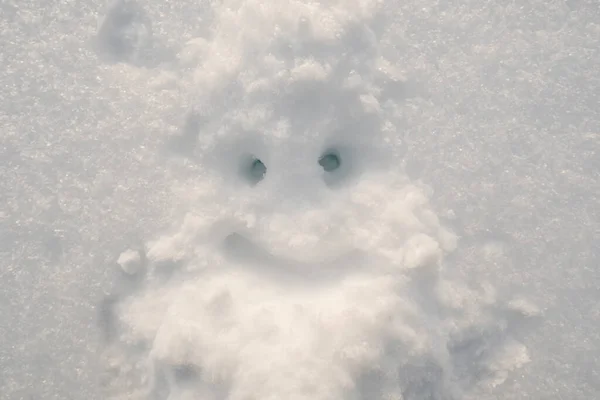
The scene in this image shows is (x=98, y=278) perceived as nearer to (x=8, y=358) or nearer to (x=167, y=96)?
(x=8, y=358)

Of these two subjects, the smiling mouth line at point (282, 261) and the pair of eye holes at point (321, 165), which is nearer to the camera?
the smiling mouth line at point (282, 261)

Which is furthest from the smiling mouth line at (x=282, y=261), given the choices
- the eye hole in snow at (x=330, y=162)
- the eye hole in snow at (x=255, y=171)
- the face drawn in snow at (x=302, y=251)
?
the eye hole in snow at (x=330, y=162)

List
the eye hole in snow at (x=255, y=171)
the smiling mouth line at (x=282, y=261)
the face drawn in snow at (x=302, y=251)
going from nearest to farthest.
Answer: the face drawn in snow at (x=302, y=251) → the smiling mouth line at (x=282, y=261) → the eye hole in snow at (x=255, y=171)

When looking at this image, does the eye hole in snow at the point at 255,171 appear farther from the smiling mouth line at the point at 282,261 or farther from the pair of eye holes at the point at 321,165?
the smiling mouth line at the point at 282,261

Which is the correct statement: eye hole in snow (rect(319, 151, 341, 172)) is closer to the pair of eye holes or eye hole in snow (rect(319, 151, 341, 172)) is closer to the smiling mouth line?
the pair of eye holes

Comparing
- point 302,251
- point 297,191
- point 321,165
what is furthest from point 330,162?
point 302,251

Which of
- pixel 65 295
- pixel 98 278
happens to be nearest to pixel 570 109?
pixel 98 278

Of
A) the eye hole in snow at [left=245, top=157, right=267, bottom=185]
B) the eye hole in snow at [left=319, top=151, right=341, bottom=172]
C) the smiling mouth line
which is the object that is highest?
the eye hole in snow at [left=319, top=151, right=341, bottom=172]

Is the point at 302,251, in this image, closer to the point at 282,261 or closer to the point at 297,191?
the point at 282,261

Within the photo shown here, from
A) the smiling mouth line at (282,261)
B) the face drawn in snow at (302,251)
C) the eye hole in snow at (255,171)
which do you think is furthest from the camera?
the eye hole in snow at (255,171)

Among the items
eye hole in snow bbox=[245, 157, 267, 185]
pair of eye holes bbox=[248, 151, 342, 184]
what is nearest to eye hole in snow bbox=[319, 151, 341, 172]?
pair of eye holes bbox=[248, 151, 342, 184]
